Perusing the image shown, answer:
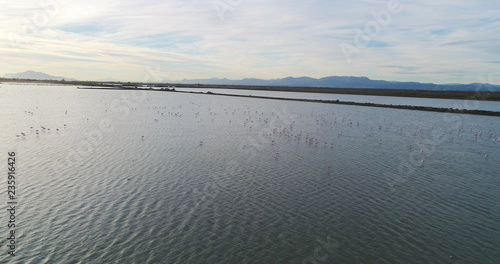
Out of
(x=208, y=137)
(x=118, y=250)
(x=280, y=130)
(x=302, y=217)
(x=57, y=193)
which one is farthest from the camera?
(x=280, y=130)

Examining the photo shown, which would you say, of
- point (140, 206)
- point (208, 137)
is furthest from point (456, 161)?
point (140, 206)

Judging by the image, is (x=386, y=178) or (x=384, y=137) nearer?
(x=386, y=178)

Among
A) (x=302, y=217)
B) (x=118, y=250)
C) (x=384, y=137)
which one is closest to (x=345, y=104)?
(x=384, y=137)

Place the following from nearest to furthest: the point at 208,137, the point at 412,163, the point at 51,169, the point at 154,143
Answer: the point at 51,169
the point at 412,163
the point at 154,143
the point at 208,137

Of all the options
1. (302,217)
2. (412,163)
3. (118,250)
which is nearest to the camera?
(118,250)

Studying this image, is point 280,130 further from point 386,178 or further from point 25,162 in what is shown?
point 25,162

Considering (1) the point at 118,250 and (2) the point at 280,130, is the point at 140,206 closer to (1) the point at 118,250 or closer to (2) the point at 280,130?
(1) the point at 118,250
